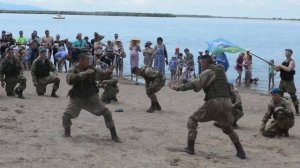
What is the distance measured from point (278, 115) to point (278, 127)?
0.29 meters

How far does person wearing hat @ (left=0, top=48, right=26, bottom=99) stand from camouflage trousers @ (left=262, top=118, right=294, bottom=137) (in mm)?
6792

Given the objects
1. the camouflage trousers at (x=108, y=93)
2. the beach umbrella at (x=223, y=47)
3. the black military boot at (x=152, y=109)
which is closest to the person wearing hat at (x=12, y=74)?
the camouflage trousers at (x=108, y=93)

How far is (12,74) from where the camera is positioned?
14562 mm

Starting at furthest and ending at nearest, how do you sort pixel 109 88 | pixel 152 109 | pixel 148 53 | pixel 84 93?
pixel 148 53
pixel 109 88
pixel 152 109
pixel 84 93

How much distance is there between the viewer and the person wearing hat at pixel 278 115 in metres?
10.8

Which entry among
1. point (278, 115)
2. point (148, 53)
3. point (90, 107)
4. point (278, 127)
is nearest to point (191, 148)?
point (90, 107)

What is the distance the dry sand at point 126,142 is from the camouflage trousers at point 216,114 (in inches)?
19.0

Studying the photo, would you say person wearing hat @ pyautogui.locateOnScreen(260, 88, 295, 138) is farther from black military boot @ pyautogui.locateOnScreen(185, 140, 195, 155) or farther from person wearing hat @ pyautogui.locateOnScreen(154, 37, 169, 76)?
person wearing hat @ pyautogui.locateOnScreen(154, 37, 169, 76)

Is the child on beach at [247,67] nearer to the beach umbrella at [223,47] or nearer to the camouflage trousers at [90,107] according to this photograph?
the beach umbrella at [223,47]

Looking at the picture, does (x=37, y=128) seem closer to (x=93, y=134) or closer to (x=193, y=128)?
(x=93, y=134)

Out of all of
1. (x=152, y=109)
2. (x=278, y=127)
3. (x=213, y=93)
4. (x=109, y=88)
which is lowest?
(x=152, y=109)

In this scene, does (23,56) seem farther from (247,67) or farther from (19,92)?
(247,67)

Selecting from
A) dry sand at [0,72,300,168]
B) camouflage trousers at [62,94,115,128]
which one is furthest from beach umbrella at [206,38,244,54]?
camouflage trousers at [62,94,115,128]

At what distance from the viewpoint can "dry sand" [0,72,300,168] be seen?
323 inches
